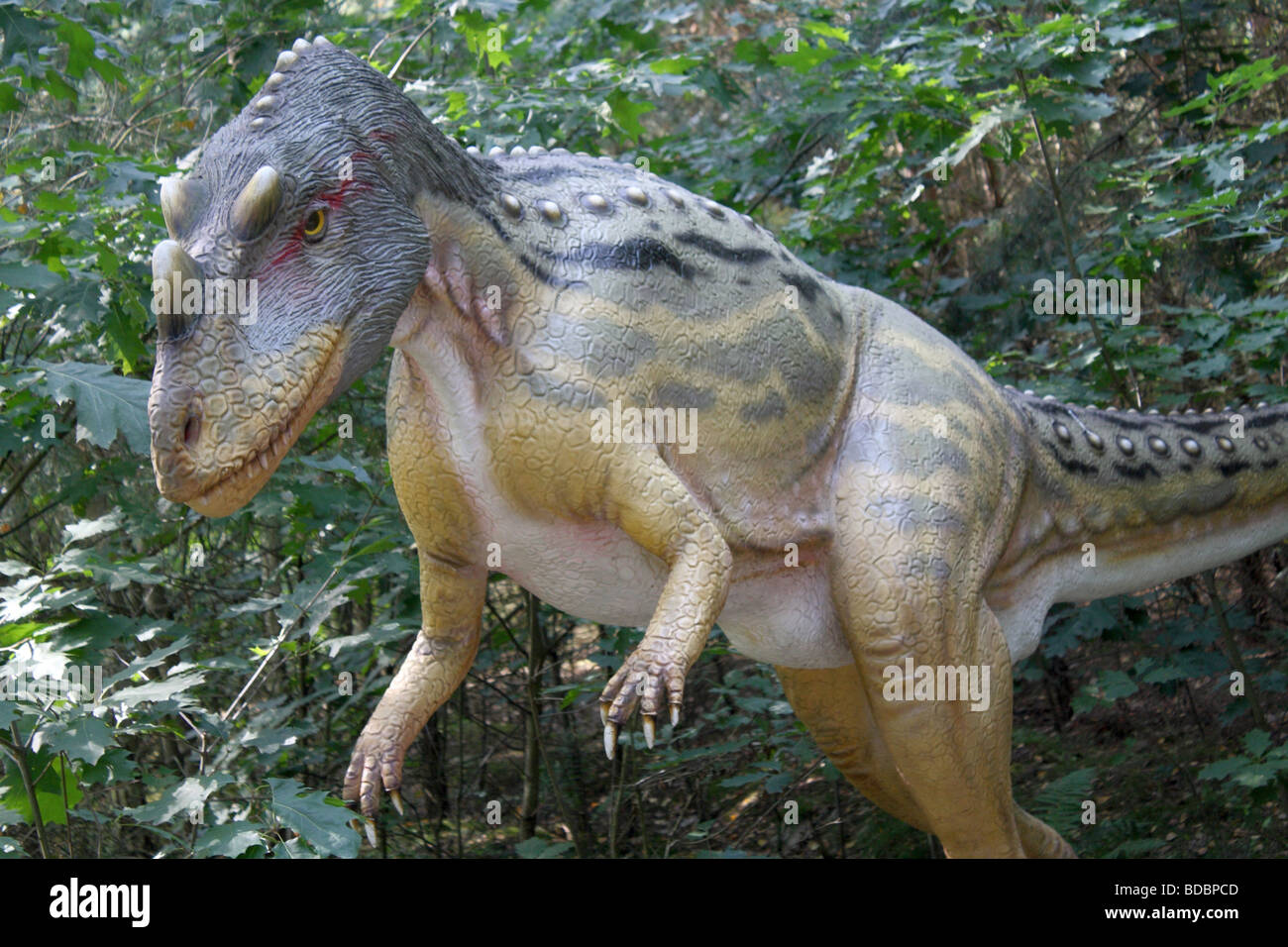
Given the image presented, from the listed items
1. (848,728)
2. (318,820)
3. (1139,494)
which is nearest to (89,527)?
(318,820)

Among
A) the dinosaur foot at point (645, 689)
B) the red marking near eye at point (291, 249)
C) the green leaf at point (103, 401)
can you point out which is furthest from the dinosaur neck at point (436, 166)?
the green leaf at point (103, 401)

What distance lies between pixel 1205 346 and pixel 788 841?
2.77 metres

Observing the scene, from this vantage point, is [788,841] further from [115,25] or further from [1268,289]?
[115,25]

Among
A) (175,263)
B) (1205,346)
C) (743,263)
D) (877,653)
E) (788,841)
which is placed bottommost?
(788,841)

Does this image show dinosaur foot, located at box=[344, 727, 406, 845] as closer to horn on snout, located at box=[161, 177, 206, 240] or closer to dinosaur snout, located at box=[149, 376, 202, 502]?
dinosaur snout, located at box=[149, 376, 202, 502]

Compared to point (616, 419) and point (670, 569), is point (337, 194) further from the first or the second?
point (670, 569)

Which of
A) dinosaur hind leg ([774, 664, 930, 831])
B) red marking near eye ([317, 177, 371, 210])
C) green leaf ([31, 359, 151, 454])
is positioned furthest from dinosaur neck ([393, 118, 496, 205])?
dinosaur hind leg ([774, 664, 930, 831])

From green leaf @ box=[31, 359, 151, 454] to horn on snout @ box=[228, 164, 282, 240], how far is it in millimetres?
962

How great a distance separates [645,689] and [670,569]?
242mm

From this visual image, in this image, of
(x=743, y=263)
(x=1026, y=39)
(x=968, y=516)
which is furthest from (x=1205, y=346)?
(x=743, y=263)

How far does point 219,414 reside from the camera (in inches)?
76.3

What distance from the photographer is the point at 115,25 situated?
6.73m

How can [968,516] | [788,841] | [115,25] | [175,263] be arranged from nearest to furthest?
[175,263]
[968,516]
[788,841]
[115,25]

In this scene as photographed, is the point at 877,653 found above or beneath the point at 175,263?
beneath
